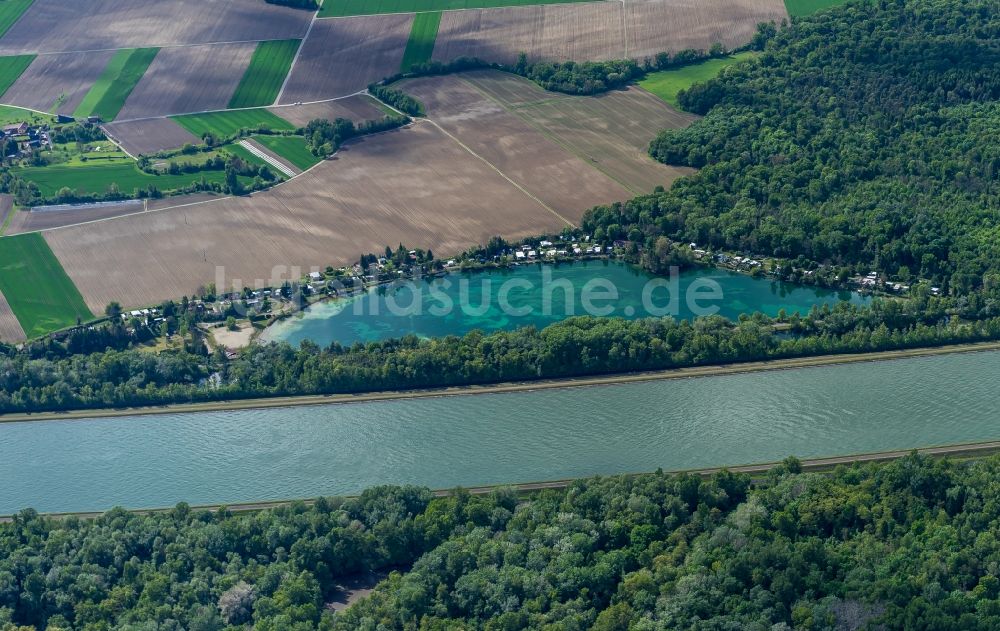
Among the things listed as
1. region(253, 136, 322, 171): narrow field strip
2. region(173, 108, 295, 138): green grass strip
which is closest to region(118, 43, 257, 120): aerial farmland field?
region(173, 108, 295, 138): green grass strip

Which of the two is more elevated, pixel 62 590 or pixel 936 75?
pixel 936 75

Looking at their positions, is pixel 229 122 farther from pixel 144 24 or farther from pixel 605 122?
pixel 605 122

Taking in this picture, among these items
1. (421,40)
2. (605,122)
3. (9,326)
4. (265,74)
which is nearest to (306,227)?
(9,326)

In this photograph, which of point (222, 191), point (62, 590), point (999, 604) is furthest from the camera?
point (222, 191)

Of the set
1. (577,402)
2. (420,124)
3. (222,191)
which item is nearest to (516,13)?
(420,124)

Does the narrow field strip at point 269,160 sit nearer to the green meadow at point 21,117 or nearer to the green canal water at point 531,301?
the green canal water at point 531,301

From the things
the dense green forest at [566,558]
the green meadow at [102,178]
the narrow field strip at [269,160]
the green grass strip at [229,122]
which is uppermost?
the green grass strip at [229,122]


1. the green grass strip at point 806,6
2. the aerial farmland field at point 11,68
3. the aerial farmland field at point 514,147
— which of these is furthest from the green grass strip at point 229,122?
the green grass strip at point 806,6

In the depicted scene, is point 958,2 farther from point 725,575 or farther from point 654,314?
point 725,575
